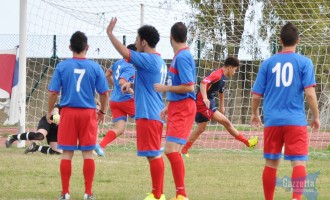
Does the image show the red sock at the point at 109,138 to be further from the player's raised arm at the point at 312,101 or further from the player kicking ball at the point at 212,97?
the player's raised arm at the point at 312,101

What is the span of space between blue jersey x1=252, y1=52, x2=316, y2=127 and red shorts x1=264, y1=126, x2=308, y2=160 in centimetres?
6

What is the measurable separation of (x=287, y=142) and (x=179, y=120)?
1.33m

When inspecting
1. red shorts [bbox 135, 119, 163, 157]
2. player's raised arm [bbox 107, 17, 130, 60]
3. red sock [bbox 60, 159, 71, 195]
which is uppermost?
player's raised arm [bbox 107, 17, 130, 60]

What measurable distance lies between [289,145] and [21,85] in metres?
8.98

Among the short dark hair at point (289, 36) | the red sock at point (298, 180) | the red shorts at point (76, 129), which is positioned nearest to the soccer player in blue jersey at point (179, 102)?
the red shorts at point (76, 129)

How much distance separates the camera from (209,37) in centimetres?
2030

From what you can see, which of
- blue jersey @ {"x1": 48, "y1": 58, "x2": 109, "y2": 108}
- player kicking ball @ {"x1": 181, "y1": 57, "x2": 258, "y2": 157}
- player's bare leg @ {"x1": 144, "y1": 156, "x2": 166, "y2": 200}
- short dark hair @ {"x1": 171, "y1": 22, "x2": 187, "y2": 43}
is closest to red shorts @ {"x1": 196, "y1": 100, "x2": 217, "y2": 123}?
player kicking ball @ {"x1": 181, "y1": 57, "x2": 258, "y2": 157}

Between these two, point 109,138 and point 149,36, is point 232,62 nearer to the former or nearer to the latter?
point 109,138

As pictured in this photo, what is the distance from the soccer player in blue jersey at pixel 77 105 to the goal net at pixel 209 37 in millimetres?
8530

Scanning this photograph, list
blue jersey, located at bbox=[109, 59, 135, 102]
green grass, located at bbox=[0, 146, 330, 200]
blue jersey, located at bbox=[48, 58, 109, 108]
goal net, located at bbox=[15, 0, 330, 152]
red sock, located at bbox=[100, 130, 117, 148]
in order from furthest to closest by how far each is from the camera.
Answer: goal net, located at bbox=[15, 0, 330, 152]
red sock, located at bbox=[100, 130, 117, 148]
blue jersey, located at bbox=[109, 59, 135, 102]
green grass, located at bbox=[0, 146, 330, 200]
blue jersey, located at bbox=[48, 58, 109, 108]

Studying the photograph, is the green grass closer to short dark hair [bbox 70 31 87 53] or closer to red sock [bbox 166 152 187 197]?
red sock [bbox 166 152 187 197]

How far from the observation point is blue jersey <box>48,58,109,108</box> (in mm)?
9547

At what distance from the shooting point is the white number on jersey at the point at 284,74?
8.51 m

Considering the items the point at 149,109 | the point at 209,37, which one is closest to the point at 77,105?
the point at 149,109
